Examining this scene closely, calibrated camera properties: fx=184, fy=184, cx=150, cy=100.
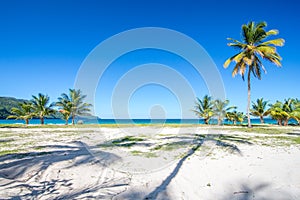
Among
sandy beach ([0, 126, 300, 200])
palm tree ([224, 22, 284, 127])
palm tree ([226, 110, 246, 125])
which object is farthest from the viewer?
palm tree ([226, 110, 246, 125])

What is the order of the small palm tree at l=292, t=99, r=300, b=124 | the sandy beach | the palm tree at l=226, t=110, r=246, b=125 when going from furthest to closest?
the palm tree at l=226, t=110, r=246, b=125
the small palm tree at l=292, t=99, r=300, b=124
the sandy beach

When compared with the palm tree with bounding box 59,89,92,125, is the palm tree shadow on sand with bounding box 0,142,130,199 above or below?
below

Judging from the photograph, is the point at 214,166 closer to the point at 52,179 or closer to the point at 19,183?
the point at 52,179

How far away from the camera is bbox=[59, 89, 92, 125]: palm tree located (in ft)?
115

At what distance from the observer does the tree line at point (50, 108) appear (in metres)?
33.5

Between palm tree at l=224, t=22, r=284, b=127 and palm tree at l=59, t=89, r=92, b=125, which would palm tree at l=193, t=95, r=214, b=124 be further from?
palm tree at l=59, t=89, r=92, b=125

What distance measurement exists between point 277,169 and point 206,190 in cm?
254

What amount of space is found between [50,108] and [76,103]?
4.81m

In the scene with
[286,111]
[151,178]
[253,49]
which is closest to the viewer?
[151,178]

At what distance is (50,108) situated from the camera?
115 ft

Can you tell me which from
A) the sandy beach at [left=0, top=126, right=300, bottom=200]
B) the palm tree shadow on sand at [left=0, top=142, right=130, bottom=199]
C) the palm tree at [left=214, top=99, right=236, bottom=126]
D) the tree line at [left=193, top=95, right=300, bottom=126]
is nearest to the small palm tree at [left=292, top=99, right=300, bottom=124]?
the tree line at [left=193, top=95, right=300, bottom=126]

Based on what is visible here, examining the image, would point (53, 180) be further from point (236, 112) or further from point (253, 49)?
point (236, 112)

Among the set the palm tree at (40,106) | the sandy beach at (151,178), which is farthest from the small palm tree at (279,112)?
the palm tree at (40,106)

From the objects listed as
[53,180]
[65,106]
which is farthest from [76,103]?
[53,180]
